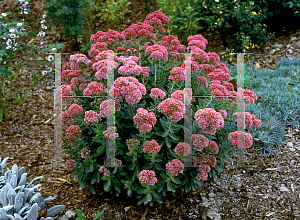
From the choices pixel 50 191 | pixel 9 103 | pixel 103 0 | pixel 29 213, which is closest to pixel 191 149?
pixel 29 213

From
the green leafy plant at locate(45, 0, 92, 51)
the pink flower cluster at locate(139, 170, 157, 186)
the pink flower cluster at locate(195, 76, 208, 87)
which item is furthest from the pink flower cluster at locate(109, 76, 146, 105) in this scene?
the green leafy plant at locate(45, 0, 92, 51)

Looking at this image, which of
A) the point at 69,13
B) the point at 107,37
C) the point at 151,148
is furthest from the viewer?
the point at 69,13

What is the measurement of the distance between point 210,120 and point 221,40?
391cm

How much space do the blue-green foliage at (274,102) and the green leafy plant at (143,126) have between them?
81cm

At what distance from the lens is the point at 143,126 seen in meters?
1.82

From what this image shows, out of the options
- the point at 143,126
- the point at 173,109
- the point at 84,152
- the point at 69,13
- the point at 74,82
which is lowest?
the point at 84,152

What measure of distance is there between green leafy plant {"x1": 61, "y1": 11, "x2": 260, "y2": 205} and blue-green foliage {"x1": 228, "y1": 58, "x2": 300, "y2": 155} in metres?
0.81

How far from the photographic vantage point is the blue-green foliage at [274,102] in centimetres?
311

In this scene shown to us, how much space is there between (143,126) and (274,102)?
2.35 metres

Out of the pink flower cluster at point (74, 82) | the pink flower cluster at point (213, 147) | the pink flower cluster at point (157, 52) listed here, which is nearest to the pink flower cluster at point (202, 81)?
the pink flower cluster at point (157, 52)

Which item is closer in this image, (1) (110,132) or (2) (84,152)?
(1) (110,132)

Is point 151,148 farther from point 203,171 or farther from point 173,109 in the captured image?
point 203,171

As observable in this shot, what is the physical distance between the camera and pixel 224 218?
2.36 meters
